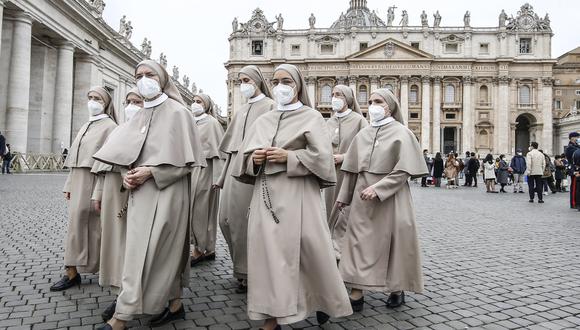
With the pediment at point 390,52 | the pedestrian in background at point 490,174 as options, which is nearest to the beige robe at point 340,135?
the pedestrian in background at point 490,174

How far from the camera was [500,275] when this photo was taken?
5094 mm

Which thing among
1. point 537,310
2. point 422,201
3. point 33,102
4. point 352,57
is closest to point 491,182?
point 422,201

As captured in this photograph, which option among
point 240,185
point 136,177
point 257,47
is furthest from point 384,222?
point 257,47

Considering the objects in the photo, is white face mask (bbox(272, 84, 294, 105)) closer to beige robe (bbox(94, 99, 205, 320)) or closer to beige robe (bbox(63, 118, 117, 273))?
beige robe (bbox(94, 99, 205, 320))

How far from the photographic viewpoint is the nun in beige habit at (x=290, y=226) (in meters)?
3.04

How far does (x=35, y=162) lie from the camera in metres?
23.3

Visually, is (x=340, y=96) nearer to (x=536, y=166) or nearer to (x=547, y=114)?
(x=536, y=166)

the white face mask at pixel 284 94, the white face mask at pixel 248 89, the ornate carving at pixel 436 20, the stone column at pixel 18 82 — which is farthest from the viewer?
the ornate carving at pixel 436 20

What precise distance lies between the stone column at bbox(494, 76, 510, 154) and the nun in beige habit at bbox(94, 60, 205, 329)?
5783cm

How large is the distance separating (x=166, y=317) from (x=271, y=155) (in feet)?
5.31

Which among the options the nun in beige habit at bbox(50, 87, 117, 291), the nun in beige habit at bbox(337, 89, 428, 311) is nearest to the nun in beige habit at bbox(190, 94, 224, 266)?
the nun in beige habit at bbox(50, 87, 117, 291)

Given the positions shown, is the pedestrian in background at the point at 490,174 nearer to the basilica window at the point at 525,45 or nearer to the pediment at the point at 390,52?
the pediment at the point at 390,52

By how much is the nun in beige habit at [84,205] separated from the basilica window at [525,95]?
60.9 meters

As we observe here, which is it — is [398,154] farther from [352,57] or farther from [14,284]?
[352,57]
